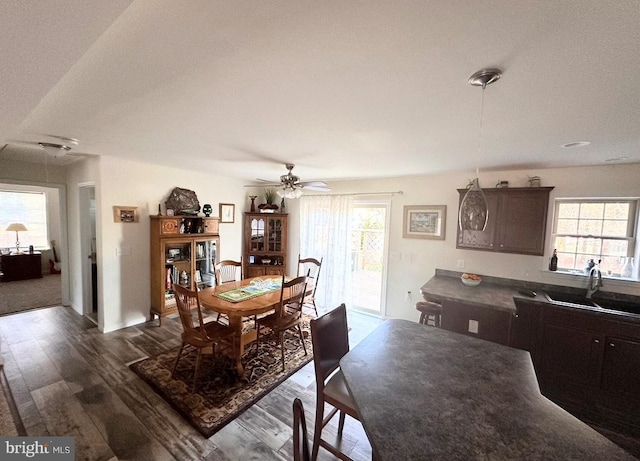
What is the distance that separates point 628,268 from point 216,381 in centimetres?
445

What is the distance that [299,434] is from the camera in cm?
81

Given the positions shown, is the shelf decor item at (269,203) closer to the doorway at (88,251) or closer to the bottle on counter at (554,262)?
the doorway at (88,251)

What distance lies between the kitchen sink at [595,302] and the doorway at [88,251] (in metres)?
6.00

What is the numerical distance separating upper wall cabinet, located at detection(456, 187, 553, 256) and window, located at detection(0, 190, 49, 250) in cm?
929

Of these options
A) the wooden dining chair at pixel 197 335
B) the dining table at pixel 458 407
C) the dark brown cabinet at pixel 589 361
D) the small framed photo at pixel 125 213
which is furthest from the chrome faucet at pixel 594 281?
the small framed photo at pixel 125 213

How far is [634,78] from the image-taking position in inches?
45.0

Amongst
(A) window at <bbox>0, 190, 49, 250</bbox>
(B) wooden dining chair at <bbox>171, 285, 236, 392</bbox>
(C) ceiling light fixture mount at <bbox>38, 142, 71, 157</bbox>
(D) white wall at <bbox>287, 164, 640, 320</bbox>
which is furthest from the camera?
(A) window at <bbox>0, 190, 49, 250</bbox>

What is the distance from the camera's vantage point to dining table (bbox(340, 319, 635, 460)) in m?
0.84

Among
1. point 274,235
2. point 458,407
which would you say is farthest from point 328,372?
point 274,235

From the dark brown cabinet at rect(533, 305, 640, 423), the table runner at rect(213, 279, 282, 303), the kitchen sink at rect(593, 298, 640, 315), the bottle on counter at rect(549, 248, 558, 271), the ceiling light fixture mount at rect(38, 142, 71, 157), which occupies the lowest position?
the dark brown cabinet at rect(533, 305, 640, 423)

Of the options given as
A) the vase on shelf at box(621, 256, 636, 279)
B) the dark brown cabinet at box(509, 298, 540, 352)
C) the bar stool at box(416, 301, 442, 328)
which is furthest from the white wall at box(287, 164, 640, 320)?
the bar stool at box(416, 301, 442, 328)

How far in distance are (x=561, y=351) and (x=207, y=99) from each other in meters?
3.64

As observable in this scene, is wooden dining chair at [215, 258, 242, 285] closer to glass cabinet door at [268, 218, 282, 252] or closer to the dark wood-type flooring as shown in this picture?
glass cabinet door at [268, 218, 282, 252]

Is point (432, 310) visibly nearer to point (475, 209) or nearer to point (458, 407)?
point (475, 209)
